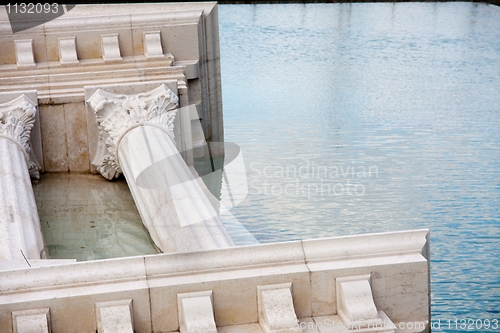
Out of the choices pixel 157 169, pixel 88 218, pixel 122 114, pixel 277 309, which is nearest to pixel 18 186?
pixel 88 218

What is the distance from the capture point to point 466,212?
28.4ft

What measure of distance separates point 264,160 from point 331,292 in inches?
241

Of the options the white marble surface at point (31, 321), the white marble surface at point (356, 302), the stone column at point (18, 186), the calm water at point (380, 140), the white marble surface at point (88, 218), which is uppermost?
the white marble surface at point (31, 321)

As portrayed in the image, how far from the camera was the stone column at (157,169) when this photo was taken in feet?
18.9

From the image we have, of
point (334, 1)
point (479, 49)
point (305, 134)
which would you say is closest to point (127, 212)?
point (305, 134)

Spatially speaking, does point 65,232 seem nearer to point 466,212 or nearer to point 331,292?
point 331,292

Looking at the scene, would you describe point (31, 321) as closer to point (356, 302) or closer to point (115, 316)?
point (115, 316)

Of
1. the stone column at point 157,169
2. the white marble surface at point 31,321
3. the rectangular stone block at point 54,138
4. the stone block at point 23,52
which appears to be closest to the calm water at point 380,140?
the stone column at point 157,169

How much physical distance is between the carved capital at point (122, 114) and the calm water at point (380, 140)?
1.19m

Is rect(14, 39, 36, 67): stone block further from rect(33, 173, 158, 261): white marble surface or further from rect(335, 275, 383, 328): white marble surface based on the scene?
rect(335, 275, 383, 328): white marble surface

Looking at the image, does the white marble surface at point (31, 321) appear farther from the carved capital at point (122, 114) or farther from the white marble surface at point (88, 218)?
the carved capital at point (122, 114)

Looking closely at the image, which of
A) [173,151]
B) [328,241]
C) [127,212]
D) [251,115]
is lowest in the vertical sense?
[251,115]

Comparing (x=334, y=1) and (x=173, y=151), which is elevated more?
(x=173, y=151)

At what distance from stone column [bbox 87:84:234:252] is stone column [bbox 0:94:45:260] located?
2.20 ft
